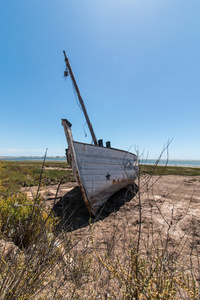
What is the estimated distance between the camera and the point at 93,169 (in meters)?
5.10

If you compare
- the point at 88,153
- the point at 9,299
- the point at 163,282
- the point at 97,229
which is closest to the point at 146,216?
the point at 97,229

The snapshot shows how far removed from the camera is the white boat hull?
15.3ft

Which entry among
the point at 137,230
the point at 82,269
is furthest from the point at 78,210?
the point at 82,269

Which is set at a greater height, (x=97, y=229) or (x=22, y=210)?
(x=22, y=210)

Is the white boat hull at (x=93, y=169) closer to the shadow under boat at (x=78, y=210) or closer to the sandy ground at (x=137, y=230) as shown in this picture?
the shadow under boat at (x=78, y=210)

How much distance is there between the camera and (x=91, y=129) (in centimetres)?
877

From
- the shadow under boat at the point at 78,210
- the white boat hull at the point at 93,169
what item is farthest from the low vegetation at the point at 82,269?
the white boat hull at the point at 93,169

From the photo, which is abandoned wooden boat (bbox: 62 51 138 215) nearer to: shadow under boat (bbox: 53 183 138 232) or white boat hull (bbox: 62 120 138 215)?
white boat hull (bbox: 62 120 138 215)

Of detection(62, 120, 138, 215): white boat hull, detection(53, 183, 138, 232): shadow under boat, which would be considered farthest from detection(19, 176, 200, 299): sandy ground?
detection(62, 120, 138, 215): white boat hull

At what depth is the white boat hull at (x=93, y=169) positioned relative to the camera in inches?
183

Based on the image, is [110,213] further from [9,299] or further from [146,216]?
[9,299]

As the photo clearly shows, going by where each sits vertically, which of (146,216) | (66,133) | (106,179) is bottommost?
(146,216)

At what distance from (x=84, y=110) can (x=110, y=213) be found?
19.5 ft

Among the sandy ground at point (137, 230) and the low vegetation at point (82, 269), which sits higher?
the low vegetation at point (82, 269)
